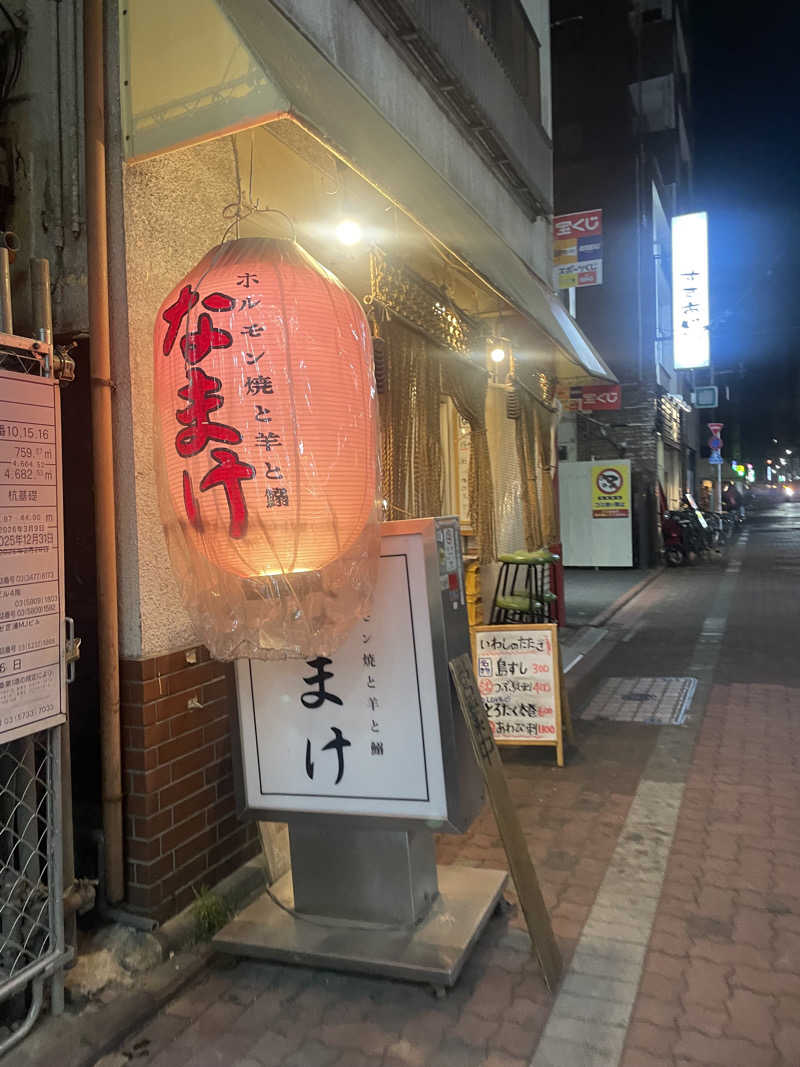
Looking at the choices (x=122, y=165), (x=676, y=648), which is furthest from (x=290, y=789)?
(x=676, y=648)

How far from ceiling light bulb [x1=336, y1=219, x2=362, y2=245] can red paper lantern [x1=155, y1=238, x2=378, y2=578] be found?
174cm

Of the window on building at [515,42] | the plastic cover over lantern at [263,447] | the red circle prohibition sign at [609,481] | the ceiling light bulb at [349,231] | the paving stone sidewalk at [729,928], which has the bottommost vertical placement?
the paving stone sidewalk at [729,928]

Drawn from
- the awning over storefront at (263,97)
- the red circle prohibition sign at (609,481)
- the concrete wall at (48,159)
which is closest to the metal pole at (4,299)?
the concrete wall at (48,159)

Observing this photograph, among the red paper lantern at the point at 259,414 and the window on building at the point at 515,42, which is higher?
the window on building at the point at 515,42

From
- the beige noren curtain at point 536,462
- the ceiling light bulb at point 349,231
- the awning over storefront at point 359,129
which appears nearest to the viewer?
the awning over storefront at point 359,129

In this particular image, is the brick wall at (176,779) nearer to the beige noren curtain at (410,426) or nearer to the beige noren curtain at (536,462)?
the beige noren curtain at (410,426)

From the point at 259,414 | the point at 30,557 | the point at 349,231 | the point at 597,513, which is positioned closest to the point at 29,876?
the point at 30,557

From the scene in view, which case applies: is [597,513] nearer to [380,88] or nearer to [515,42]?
[515,42]

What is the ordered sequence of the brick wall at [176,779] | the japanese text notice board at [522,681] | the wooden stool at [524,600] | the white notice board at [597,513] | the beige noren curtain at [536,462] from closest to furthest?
the brick wall at [176,779], the japanese text notice board at [522,681], the wooden stool at [524,600], the beige noren curtain at [536,462], the white notice board at [597,513]

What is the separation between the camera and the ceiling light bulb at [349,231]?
4.66 meters

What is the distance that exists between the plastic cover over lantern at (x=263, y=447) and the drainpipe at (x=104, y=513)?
1.97 feet

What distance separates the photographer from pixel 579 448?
76.9 ft

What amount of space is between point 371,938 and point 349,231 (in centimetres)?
391

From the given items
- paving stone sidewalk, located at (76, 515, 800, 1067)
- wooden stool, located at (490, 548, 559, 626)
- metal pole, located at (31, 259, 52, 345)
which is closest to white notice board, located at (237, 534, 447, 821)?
paving stone sidewalk, located at (76, 515, 800, 1067)
